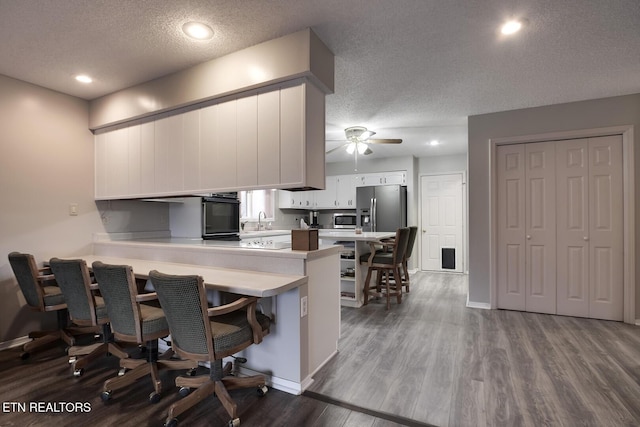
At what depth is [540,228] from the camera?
3.73 meters

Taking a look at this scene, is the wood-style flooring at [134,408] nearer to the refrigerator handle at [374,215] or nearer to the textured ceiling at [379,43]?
the textured ceiling at [379,43]

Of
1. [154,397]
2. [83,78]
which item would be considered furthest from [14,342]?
[83,78]

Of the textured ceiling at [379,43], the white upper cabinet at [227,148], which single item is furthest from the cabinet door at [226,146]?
the textured ceiling at [379,43]

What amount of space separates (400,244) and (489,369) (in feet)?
6.05

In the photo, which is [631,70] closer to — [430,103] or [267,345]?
[430,103]

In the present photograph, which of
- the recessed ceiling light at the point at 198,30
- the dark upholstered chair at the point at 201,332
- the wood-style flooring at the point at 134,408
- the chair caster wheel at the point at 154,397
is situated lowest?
the wood-style flooring at the point at 134,408

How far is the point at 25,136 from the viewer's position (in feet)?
9.70

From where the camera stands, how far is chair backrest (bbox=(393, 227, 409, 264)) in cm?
393

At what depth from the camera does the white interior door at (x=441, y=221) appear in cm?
631

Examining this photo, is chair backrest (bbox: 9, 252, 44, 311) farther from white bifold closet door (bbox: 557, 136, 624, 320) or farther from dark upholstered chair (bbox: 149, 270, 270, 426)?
white bifold closet door (bbox: 557, 136, 624, 320)

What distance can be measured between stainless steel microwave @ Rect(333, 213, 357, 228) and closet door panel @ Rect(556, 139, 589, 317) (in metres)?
3.81

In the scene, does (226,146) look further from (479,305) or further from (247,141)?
(479,305)

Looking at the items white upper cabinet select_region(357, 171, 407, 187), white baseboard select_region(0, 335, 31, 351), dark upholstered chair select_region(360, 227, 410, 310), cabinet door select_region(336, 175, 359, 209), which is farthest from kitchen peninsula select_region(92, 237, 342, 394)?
cabinet door select_region(336, 175, 359, 209)

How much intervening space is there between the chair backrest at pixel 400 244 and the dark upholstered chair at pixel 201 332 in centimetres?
240
